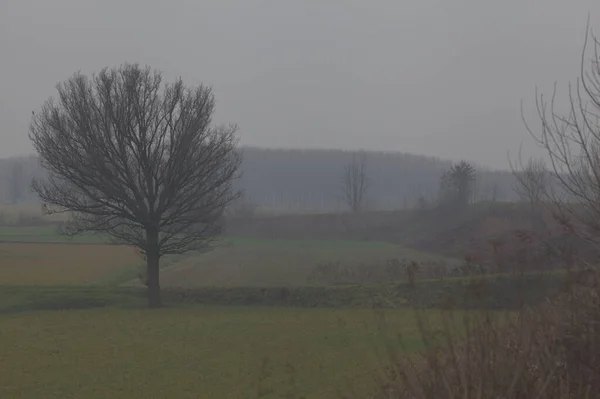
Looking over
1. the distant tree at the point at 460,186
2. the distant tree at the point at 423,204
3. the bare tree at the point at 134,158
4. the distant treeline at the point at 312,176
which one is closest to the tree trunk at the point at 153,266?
the bare tree at the point at 134,158

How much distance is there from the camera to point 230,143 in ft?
85.3

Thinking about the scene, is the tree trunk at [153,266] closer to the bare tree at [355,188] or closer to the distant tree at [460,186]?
the distant tree at [460,186]

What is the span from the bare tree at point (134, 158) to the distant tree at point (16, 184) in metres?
131

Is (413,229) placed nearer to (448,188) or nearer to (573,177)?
(448,188)

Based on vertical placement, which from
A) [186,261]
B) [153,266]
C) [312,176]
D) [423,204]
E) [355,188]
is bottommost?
[186,261]

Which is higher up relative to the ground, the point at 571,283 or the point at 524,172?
the point at 524,172

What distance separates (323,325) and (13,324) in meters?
10.4

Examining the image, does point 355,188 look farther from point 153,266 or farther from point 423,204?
point 153,266

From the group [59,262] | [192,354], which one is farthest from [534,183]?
[59,262]

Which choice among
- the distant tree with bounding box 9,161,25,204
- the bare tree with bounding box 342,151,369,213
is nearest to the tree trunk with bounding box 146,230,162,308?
the bare tree with bounding box 342,151,369,213

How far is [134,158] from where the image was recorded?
81.0 feet

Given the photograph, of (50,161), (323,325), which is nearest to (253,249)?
(50,161)

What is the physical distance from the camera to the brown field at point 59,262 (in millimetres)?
35062

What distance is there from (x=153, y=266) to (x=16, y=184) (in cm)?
13164
